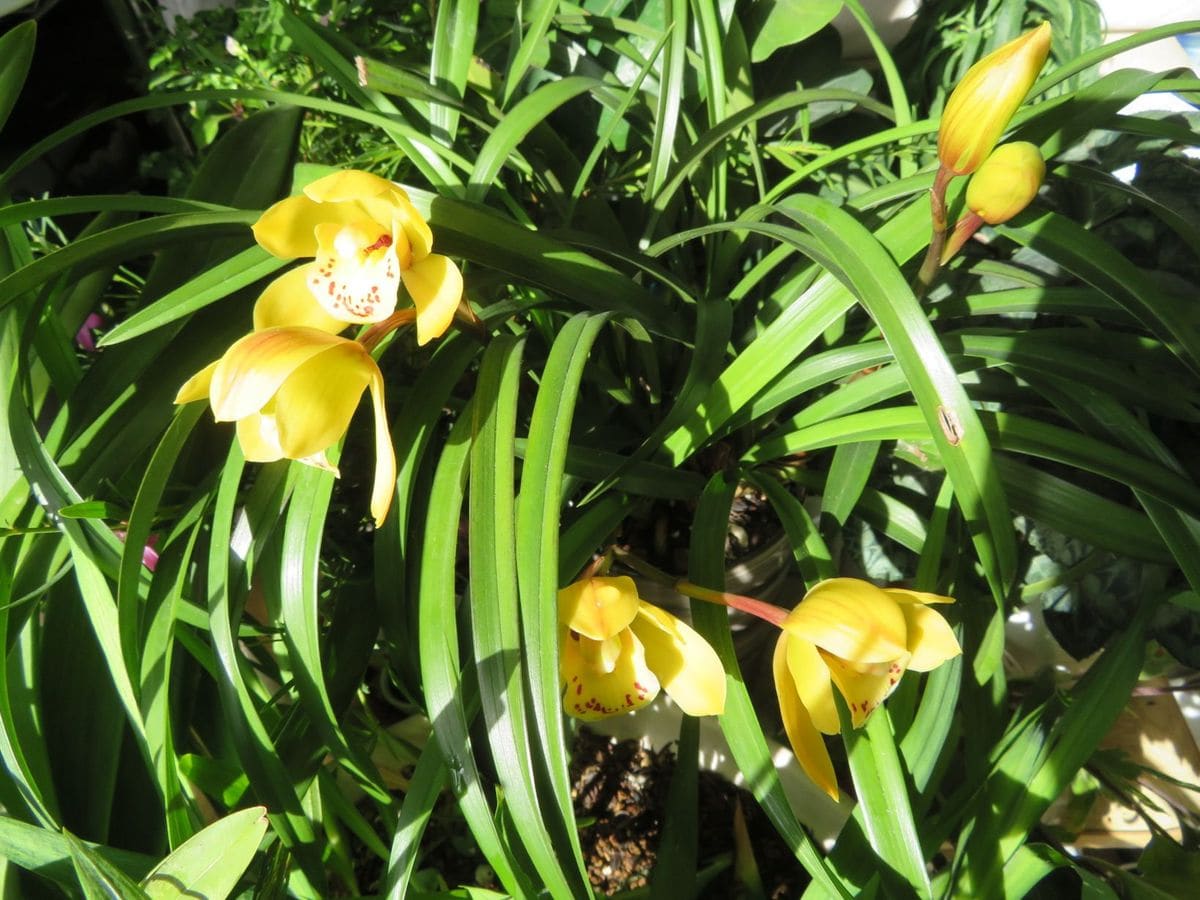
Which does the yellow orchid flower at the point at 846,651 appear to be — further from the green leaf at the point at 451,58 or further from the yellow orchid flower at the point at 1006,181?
the green leaf at the point at 451,58

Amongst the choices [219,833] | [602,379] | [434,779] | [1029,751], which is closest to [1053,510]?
[1029,751]

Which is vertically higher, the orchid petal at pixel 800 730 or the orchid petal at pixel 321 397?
the orchid petal at pixel 321 397

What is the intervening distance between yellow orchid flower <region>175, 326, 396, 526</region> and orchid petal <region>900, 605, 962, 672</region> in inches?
13.6

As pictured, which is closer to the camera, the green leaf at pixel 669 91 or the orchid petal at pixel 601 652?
the orchid petal at pixel 601 652

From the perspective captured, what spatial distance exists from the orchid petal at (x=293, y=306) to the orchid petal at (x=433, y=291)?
0.19 feet

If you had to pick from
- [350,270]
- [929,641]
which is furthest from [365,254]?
[929,641]

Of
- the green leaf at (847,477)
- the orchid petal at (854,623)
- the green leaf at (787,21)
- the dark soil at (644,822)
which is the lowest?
the dark soil at (644,822)

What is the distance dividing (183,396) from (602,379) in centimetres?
36

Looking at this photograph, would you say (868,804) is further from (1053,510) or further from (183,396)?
(183,396)

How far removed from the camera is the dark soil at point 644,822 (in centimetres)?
82

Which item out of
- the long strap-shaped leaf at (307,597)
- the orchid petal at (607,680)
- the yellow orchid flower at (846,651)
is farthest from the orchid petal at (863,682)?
the long strap-shaped leaf at (307,597)

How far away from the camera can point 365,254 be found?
0.52 meters

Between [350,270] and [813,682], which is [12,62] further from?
[813,682]

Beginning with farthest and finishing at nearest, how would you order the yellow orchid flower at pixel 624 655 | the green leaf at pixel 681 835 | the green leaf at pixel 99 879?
the green leaf at pixel 681 835 → the yellow orchid flower at pixel 624 655 → the green leaf at pixel 99 879
